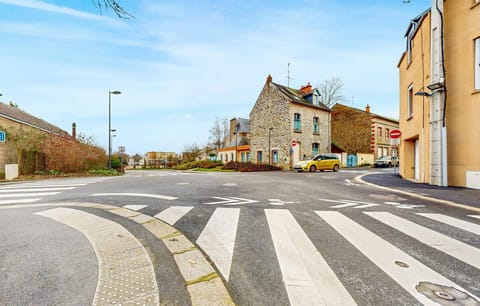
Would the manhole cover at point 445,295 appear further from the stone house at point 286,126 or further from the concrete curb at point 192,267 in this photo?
the stone house at point 286,126

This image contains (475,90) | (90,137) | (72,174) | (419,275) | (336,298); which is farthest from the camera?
(90,137)

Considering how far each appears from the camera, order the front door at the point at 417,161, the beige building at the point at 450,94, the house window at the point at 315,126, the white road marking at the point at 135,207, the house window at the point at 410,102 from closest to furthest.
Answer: the white road marking at the point at 135,207 → the beige building at the point at 450,94 → the front door at the point at 417,161 → the house window at the point at 410,102 → the house window at the point at 315,126

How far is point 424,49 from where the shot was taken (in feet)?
30.7

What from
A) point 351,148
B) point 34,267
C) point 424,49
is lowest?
point 34,267

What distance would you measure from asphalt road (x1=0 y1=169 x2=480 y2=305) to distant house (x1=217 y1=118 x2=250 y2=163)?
83.8ft

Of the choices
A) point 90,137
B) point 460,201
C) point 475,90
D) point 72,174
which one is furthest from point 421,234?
point 90,137

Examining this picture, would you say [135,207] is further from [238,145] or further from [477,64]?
[238,145]

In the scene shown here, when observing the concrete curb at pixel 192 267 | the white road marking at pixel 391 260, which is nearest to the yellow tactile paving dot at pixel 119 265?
the concrete curb at pixel 192 267

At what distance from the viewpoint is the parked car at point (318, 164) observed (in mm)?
18984

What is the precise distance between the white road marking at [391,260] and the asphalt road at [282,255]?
1cm

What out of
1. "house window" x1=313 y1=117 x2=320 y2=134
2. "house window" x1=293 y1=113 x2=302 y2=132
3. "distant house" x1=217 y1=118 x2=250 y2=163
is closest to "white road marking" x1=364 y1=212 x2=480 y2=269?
"house window" x1=293 y1=113 x2=302 y2=132

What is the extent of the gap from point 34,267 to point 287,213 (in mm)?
3861

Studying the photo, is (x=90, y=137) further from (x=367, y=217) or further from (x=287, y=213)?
(x=367, y=217)

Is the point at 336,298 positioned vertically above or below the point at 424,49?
below
